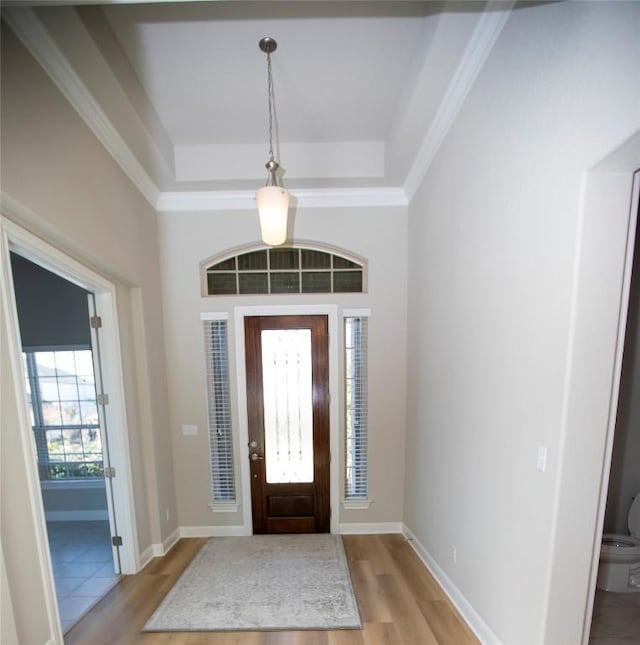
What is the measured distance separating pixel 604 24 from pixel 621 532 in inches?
133

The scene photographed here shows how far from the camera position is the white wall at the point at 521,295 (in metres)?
1.07

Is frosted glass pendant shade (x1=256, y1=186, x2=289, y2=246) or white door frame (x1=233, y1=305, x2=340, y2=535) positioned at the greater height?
frosted glass pendant shade (x1=256, y1=186, x2=289, y2=246)

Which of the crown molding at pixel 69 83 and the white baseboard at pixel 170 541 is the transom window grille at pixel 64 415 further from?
the crown molding at pixel 69 83

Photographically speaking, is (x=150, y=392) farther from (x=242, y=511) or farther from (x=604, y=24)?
(x=604, y=24)

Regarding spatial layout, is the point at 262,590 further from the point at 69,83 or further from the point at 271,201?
the point at 69,83

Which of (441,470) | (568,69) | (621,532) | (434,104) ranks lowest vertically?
(621,532)

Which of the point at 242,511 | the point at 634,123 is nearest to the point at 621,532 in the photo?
the point at 634,123

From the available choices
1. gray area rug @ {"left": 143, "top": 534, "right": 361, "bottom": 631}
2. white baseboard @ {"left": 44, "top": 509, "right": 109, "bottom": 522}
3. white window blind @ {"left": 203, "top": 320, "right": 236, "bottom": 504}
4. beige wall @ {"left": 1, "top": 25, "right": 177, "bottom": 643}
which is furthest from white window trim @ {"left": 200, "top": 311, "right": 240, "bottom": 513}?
white baseboard @ {"left": 44, "top": 509, "right": 109, "bottom": 522}

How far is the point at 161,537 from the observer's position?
2689 millimetres

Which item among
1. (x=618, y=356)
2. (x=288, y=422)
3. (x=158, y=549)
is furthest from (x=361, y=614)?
(x=618, y=356)

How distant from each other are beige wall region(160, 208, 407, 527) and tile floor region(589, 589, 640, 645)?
1493 mm

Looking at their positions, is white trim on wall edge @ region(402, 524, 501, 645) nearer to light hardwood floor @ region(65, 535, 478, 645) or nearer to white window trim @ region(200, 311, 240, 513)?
light hardwood floor @ region(65, 535, 478, 645)

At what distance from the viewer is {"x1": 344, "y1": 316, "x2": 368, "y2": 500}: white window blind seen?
300cm

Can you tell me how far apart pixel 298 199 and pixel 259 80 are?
1017 mm
